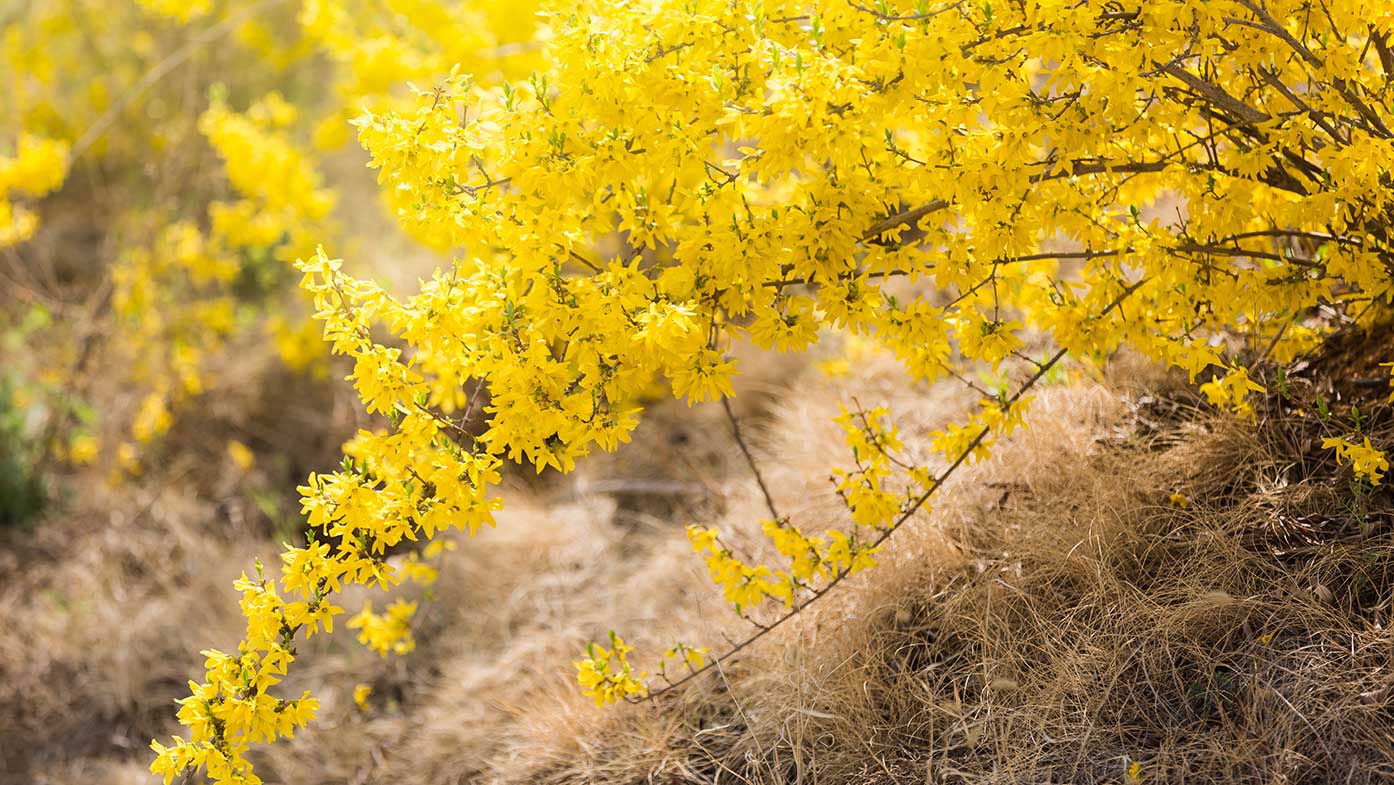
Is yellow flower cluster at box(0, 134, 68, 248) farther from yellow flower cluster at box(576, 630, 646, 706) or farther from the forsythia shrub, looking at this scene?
yellow flower cluster at box(576, 630, 646, 706)

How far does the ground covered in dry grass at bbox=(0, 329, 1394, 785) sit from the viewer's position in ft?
8.64

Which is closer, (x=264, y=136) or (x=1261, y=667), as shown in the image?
(x=1261, y=667)

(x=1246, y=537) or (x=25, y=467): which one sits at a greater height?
(x=25, y=467)

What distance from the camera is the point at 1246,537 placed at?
9.48 feet

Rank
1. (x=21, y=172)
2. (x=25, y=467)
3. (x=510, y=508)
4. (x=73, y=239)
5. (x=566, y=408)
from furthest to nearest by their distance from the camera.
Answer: (x=73, y=239) < (x=25, y=467) < (x=21, y=172) < (x=510, y=508) < (x=566, y=408)

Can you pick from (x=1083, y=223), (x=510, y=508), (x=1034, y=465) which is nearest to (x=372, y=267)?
(x=510, y=508)

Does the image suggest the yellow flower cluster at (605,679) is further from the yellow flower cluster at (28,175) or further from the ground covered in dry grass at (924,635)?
the yellow flower cluster at (28,175)

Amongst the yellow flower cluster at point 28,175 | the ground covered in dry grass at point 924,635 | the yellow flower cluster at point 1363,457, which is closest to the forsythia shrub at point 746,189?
the yellow flower cluster at point 1363,457

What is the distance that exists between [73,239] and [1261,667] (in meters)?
8.46

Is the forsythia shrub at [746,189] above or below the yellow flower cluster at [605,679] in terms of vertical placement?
above

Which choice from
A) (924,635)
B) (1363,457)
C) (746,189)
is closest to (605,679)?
(924,635)

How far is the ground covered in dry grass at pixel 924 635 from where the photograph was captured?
8.64 ft

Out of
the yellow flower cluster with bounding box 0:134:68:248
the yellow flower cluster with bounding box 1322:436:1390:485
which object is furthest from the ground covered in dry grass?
the yellow flower cluster with bounding box 0:134:68:248

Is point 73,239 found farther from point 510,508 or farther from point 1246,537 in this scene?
point 1246,537
